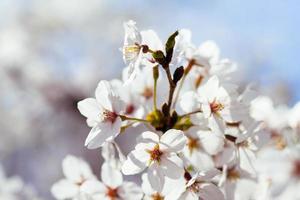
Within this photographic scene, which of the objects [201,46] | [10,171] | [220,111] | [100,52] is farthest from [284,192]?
[100,52]

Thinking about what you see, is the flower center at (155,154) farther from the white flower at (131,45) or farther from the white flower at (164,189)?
the white flower at (131,45)

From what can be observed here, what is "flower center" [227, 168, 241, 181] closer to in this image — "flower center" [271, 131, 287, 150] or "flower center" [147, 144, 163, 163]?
"flower center" [271, 131, 287, 150]

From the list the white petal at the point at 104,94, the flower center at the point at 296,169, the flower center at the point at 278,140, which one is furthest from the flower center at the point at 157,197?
the flower center at the point at 278,140

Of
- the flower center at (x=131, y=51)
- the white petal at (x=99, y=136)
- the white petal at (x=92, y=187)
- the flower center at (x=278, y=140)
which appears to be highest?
the flower center at (x=131, y=51)

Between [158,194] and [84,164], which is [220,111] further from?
[84,164]

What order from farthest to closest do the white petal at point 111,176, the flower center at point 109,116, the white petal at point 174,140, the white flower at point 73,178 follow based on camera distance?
the white flower at point 73,178
the white petal at point 111,176
the flower center at point 109,116
the white petal at point 174,140


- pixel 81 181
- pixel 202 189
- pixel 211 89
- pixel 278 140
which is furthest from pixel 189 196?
pixel 278 140

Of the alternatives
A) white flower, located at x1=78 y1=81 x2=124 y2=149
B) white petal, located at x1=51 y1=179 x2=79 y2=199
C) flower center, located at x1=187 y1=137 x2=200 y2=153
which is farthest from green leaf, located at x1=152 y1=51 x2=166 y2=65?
white petal, located at x1=51 y1=179 x2=79 y2=199
